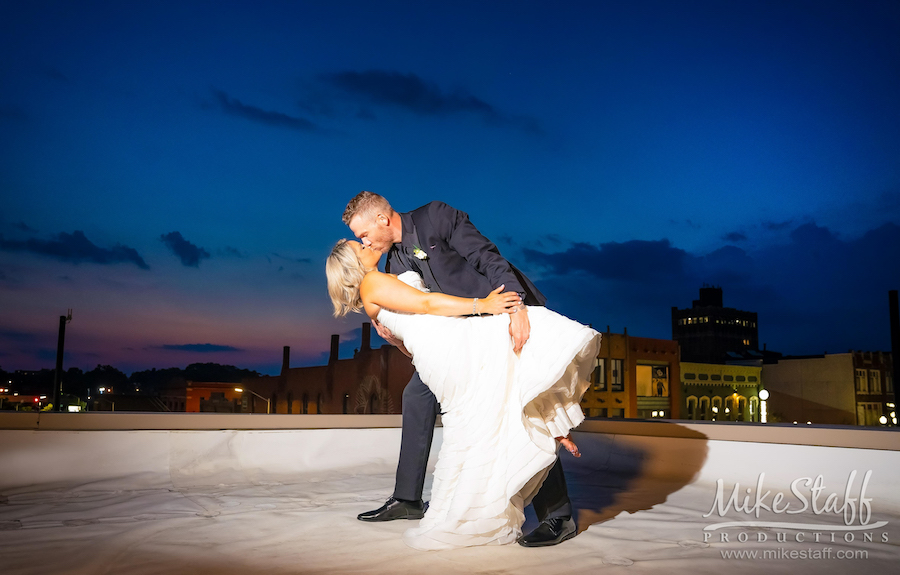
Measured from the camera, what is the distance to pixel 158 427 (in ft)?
12.8

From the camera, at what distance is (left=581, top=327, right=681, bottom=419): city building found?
3400 cm

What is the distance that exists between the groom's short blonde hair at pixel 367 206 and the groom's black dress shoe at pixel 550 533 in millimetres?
1363

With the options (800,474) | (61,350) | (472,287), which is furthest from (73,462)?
(61,350)

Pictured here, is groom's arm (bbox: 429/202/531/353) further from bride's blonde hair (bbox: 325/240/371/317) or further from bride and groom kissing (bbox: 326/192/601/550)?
bride's blonde hair (bbox: 325/240/371/317)

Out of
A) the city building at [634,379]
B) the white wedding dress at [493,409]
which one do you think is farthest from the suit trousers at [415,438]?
the city building at [634,379]

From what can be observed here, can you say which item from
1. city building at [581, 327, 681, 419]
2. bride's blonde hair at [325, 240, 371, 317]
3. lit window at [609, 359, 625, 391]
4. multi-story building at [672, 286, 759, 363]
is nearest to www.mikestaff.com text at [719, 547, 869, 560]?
bride's blonde hair at [325, 240, 371, 317]

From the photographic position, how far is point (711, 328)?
83.4 m

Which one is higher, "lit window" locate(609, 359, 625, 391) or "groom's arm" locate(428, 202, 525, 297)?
"groom's arm" locate(428, 202, 525, 297)

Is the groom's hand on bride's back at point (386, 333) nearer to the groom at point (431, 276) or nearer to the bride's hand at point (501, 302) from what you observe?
the groom at point (431, 276)

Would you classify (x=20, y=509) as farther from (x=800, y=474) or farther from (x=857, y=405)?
(x=857, y=405)

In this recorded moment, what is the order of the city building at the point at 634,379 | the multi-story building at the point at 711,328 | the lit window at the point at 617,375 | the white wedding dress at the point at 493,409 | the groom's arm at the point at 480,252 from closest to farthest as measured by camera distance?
the white wedding dress at the point at 493,409 < the groom's arm at the point at 480,252 < the city building at the point at 634,379 < the lit window at the point at 617,375 < the multi-story building at the point at 711,328

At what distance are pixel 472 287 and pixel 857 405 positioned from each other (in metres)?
48.5

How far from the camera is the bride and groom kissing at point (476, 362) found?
2.16 m

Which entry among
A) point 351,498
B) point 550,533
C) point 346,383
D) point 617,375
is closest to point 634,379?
point 617,375
